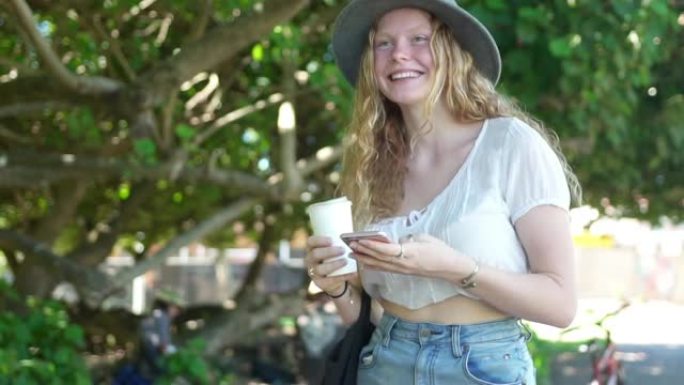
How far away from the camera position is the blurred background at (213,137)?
6.78 meters

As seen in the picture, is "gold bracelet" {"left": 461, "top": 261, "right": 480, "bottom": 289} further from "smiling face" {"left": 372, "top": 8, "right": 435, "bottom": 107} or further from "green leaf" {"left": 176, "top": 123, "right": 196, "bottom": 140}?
"green leaf" {"left": 176, "top": 123, "right": 196, "bottom": 140}

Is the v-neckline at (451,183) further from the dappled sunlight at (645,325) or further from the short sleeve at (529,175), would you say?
the dappled sunlight at (645,325)

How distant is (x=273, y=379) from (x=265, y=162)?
→ 3431 mm

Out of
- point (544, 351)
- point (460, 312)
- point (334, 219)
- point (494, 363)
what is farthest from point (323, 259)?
point (544, 351)

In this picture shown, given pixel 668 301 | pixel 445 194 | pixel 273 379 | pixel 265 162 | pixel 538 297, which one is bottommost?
pixel 668 301

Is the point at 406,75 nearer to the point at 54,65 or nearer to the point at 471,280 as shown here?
the point at 471,280

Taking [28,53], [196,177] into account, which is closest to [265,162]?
[196,177]

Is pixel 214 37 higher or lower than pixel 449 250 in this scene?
higher

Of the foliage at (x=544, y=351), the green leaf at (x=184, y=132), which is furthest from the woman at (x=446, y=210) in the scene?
the foliage at (x=544, y=351)

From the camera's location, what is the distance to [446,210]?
246 centimetres

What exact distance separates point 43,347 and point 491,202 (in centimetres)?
600

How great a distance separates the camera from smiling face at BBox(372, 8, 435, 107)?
2.58 m

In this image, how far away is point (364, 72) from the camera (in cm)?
274

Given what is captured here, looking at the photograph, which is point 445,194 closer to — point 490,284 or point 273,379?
point 490,284
